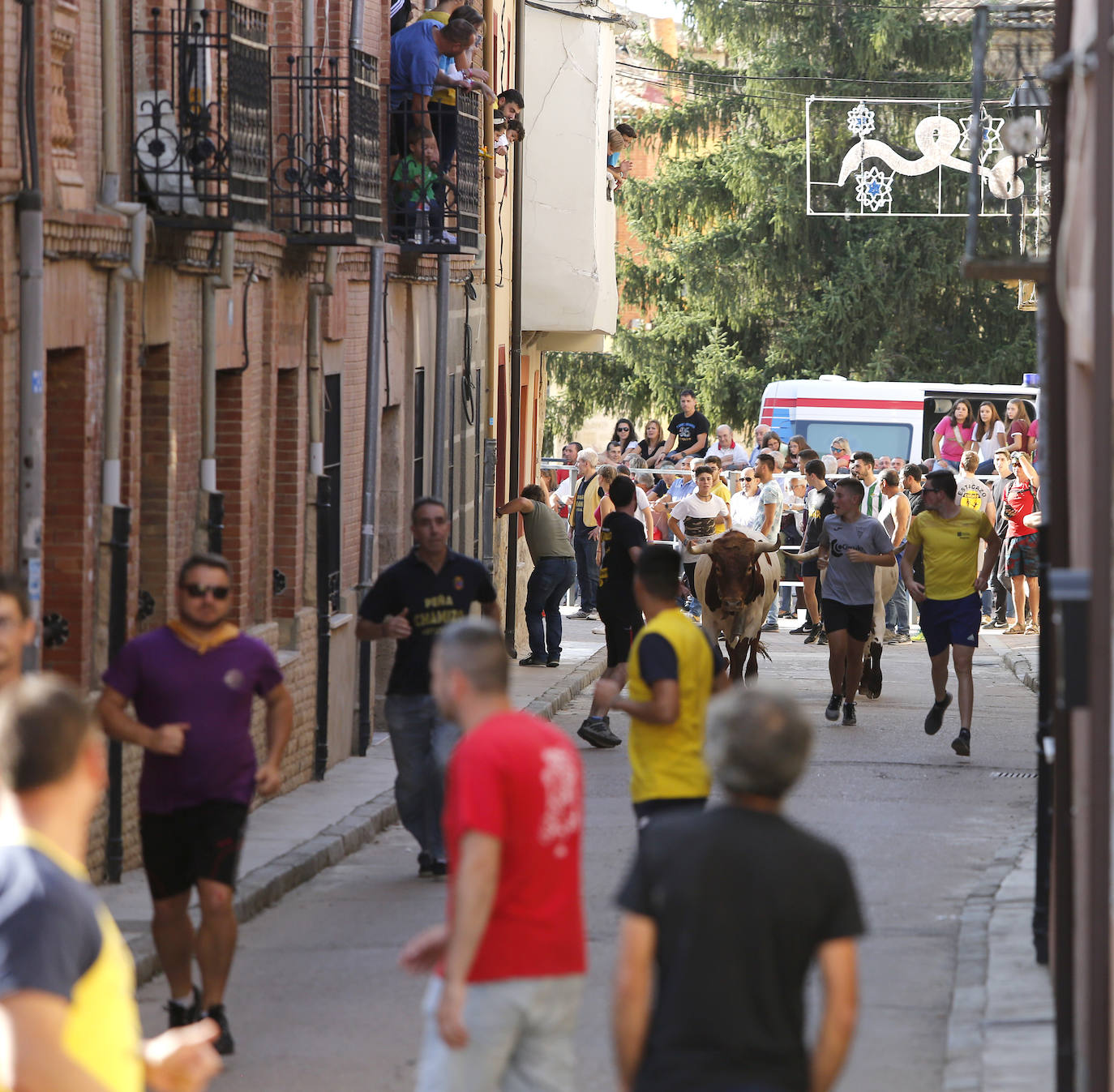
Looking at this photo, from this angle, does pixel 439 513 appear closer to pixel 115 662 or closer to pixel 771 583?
pixel 115 662

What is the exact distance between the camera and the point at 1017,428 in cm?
3180

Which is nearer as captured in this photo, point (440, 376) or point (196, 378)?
point (196, 378)

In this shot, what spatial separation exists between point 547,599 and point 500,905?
17913 mm

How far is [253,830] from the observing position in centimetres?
1326

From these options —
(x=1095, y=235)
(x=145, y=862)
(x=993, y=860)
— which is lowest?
(x=993, y=860)

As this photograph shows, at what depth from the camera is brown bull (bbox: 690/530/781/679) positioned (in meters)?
18.6

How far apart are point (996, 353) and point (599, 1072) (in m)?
41.5

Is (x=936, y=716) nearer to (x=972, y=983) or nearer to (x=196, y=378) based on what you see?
(x=196, y=378)

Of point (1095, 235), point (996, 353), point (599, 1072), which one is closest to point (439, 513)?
point (599, 1072)

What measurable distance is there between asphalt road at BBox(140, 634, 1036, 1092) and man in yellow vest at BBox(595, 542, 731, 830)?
3.36 feet

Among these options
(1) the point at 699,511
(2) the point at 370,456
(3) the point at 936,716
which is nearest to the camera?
(3) the point at 936,716

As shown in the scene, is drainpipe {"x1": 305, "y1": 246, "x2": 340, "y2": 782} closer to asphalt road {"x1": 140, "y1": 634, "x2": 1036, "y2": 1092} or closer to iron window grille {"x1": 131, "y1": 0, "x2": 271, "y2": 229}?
asphalt road {"x1": 140, "y1": 634, "x2": 1036, "y2": 1092}

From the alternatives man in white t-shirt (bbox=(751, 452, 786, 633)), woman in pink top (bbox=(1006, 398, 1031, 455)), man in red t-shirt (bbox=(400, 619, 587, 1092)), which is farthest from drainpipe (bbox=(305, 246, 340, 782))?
woman in pink top (bbox=(1006, 398, 1031, 455))

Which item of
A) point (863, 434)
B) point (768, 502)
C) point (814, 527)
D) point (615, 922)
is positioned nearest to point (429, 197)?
point (814, 527)
